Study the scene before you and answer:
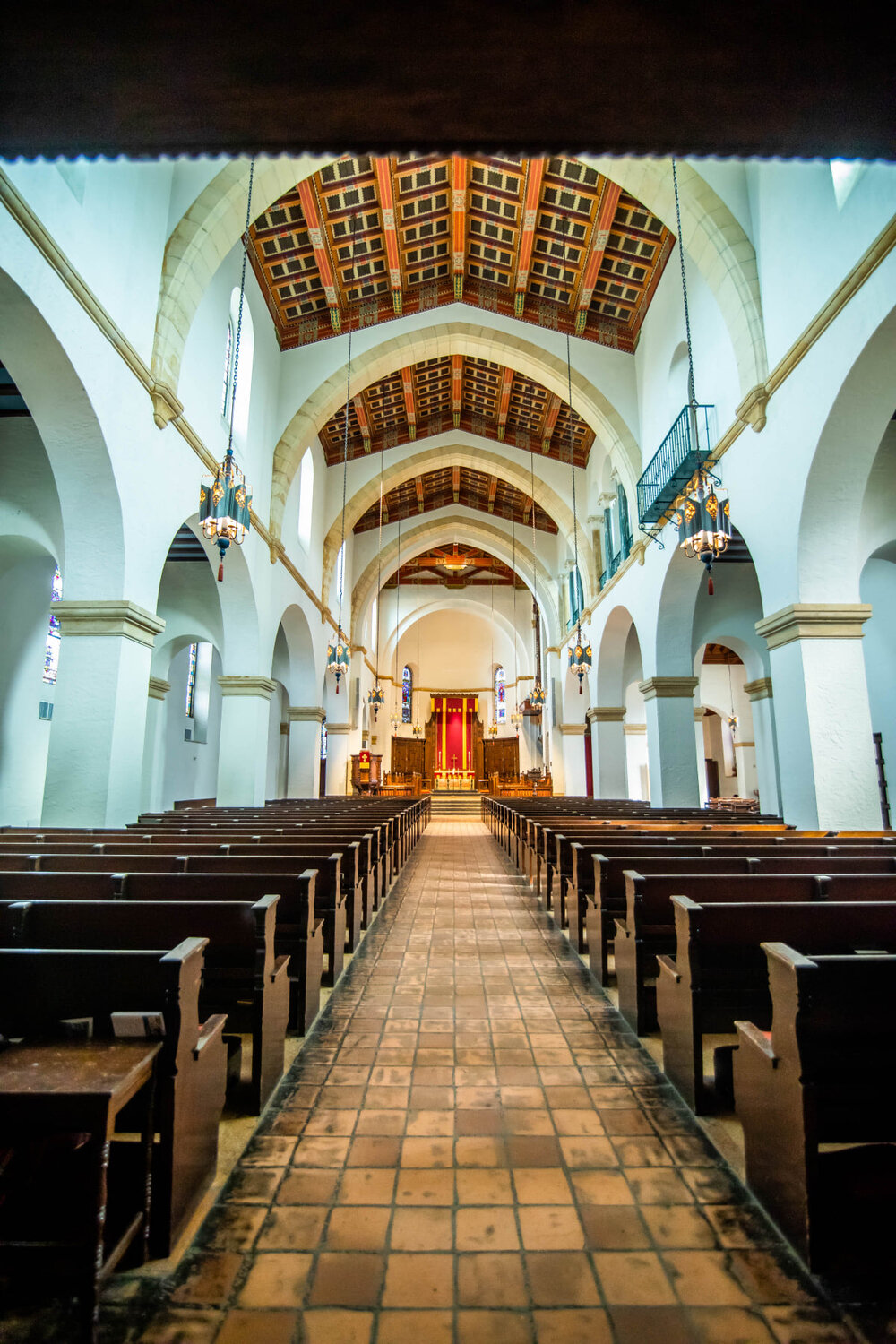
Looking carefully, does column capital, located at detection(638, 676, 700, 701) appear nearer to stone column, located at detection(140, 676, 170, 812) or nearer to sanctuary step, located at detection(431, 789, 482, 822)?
stone column, located at detection(140, 676, 170, 812)

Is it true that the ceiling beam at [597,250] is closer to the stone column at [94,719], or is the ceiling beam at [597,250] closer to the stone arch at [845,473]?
the stone arch at [845,473]

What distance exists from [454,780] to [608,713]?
40.6 ft

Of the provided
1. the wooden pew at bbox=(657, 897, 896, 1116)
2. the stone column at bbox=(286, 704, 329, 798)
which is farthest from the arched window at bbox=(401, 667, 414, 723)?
the wooden pew at bbox=(657, 897, 896, 1116)

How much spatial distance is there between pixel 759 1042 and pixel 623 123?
283 centimetres

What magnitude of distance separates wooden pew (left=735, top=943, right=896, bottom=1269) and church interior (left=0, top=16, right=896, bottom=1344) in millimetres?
11

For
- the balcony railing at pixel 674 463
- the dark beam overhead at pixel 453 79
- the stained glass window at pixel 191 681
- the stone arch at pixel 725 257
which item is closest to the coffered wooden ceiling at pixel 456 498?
the stained glass window at pixel 191 681

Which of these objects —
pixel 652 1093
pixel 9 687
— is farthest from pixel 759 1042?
pixel 9 687

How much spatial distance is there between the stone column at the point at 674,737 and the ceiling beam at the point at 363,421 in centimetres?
917

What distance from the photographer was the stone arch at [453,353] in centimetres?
1233

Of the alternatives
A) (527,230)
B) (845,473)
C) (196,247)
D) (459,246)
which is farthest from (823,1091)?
(459,246)

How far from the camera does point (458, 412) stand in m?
17.7

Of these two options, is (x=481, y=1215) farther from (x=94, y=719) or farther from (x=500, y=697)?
(x=500, y=697)

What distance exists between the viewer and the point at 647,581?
1164cm

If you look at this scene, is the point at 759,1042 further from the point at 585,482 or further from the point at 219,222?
the point at 585,482
